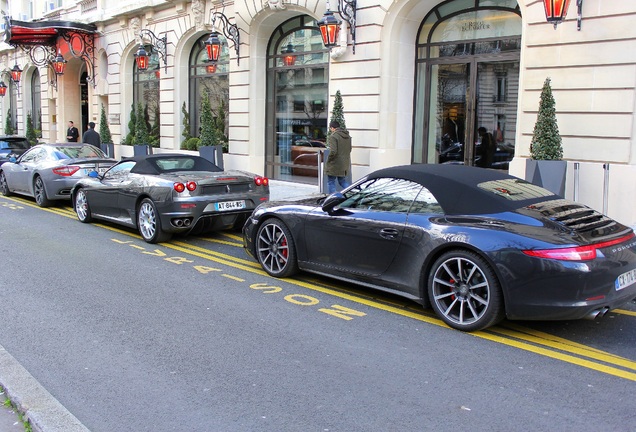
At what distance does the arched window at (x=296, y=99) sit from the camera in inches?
664

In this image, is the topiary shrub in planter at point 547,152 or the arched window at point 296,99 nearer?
the topiary shrub in planter at point 547,152

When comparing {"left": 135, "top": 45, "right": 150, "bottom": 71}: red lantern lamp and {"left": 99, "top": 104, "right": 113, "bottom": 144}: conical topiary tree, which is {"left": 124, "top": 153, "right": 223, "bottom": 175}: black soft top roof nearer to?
{"left": 135, "top": 45, "right": 150, "bottom": 71}: red lantern lamp

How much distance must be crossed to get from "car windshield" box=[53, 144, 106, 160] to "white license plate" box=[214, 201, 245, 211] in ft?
19.0

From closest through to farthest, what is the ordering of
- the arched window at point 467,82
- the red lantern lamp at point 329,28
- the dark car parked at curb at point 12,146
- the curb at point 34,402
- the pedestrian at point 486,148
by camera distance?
the curb at point 34,402
the arched window at point 467,82
the pedestrian at point 486,148
the red lantern lamp at point 329,28
the dark car parked at curb at point 12,146

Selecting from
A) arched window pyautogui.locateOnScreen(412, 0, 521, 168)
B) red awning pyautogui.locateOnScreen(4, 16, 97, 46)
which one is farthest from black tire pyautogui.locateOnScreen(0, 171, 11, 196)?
red awning pyautogui.locateOnScreen(4, 16, 97, 46)

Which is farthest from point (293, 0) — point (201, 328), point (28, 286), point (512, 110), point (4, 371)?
point (4, 371)

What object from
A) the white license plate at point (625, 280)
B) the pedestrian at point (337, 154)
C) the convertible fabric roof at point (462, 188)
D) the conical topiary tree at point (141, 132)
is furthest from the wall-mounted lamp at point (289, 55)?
the white license plate at point (625, 280)

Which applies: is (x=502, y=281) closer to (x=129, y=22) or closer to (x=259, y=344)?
(x=259, y=344)

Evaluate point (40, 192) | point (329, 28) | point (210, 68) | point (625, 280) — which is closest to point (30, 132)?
point (210, 68)

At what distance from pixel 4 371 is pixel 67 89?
1130 inches

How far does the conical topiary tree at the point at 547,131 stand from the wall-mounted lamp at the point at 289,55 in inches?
346

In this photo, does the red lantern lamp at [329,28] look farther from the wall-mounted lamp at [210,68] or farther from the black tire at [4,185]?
the black tire at [4,185]

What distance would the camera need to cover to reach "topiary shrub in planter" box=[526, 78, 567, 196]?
1053 centimetres

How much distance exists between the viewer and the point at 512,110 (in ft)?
41.8
